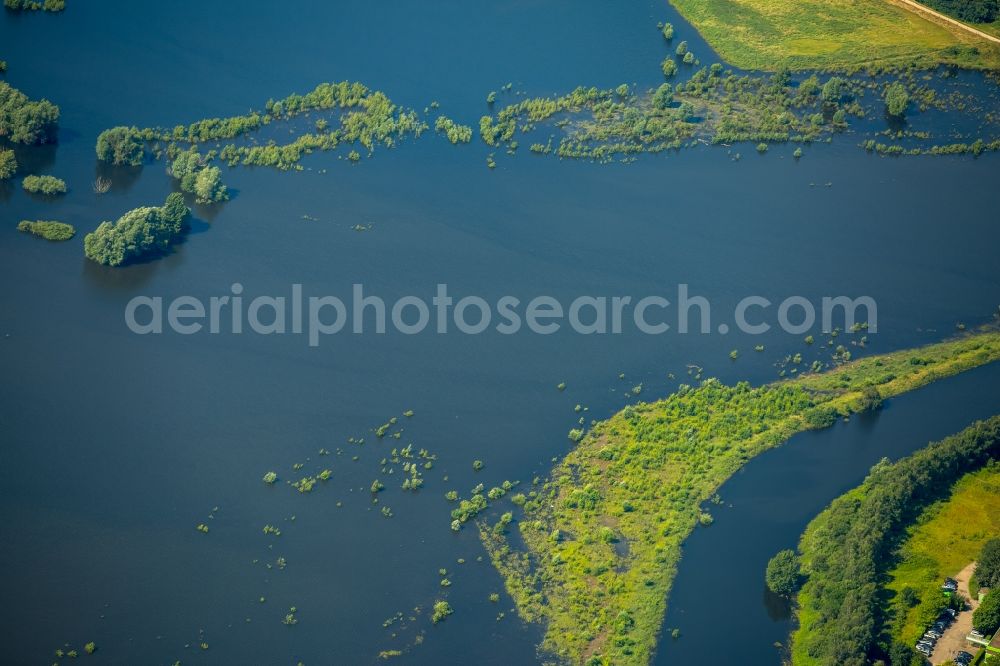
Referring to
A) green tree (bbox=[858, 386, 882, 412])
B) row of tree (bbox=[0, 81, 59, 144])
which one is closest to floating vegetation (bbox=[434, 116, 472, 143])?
row of tree (bbox=[0, 81, 59, 144])

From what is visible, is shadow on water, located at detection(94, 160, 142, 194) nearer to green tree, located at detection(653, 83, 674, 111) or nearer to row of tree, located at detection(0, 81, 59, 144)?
row of tree, located at detection(0, 81, 59, 144)

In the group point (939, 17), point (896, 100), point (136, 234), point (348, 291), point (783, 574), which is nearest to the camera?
point (783, 574)

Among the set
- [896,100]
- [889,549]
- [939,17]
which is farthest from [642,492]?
[939,17]

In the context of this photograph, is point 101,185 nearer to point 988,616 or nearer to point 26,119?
point 26,119

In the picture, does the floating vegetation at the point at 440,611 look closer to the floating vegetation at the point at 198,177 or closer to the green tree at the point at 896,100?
the floating vegetation at the point at 198,177

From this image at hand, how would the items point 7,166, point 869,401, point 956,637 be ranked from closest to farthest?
1. point 956,637
2. point 869,401
3. point 7,166

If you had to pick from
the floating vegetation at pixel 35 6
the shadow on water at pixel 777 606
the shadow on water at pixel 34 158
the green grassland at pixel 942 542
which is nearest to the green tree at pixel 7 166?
the shadow on water at pixel 34 158
